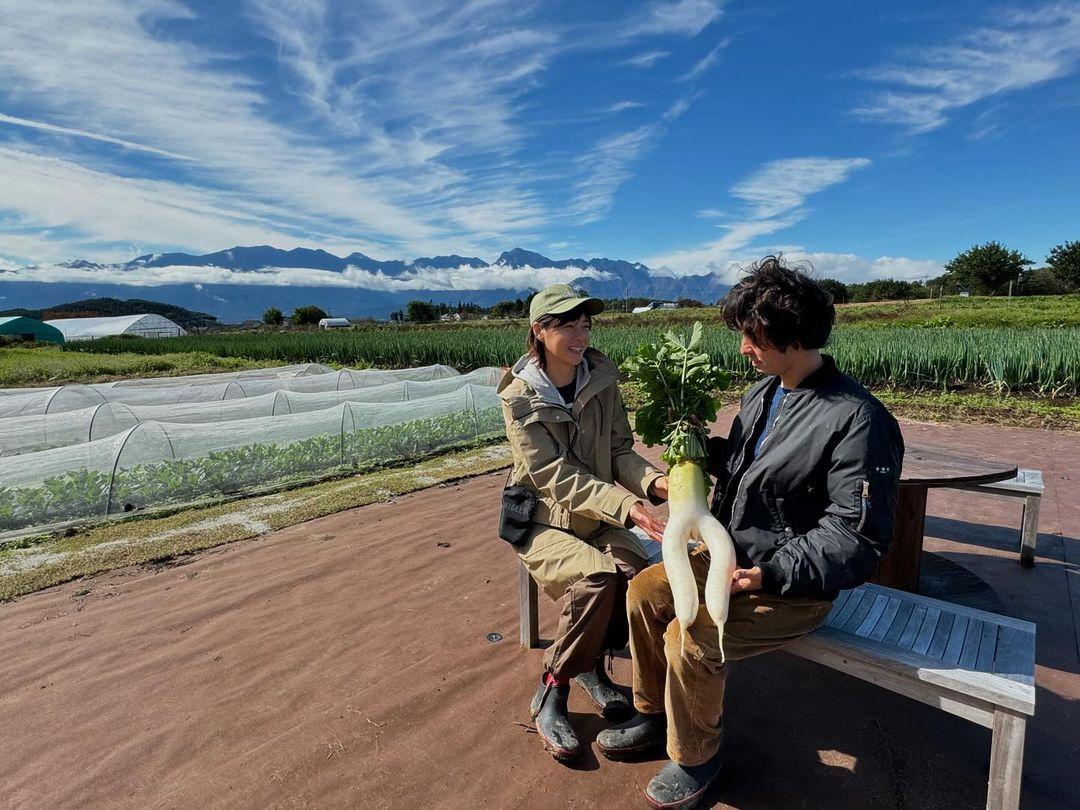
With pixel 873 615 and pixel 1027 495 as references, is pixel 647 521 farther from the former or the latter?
pixel 1027 495

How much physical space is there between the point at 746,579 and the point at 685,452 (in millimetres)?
508

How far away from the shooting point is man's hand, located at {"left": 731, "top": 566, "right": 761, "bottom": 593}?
182cm

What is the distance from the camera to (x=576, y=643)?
224cm

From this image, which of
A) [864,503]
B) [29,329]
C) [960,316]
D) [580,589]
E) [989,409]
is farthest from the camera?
[29,329]

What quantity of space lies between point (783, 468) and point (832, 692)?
4.28 feet

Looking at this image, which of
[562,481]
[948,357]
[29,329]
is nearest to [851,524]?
[562,481]

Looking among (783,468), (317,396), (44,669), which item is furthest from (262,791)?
(317,396)

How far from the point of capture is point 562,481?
7.94 feet

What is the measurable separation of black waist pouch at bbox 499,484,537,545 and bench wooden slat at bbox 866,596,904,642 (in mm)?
1278

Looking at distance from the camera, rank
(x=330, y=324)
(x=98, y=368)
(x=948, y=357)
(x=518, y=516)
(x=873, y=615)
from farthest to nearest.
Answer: (x=330, y=324)
(x=98, y=368)
(x=948, y=357)
(x=518, y=516)
(x=873, y=615)

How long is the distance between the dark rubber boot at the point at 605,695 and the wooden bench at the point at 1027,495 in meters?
2.31

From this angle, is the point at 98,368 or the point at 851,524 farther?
the point at 98,368

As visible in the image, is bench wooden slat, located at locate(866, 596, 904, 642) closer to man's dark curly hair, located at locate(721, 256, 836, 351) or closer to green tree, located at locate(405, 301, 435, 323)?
man's dark curly hair, located at locate(721, 256, 836, 351)

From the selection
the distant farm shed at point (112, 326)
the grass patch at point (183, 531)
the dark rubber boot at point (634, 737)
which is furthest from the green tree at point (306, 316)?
the dark rubber boot at point (634, 737)
